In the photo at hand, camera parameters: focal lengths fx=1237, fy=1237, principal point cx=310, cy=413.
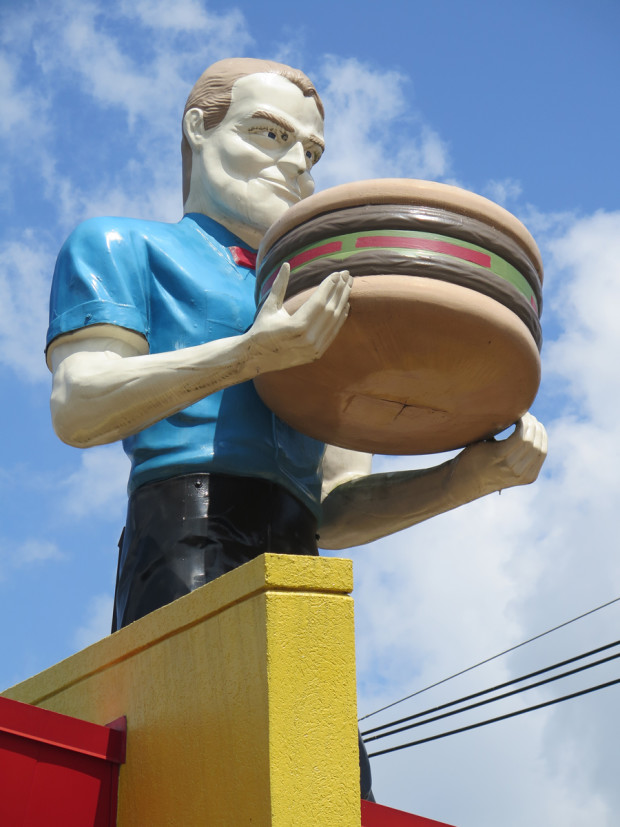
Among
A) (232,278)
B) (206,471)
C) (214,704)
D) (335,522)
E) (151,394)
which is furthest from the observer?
(335,522)

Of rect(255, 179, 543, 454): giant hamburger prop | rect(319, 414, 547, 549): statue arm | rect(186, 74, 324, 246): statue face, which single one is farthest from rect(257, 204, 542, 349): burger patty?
rect(186, 74, 324, 246): statue face

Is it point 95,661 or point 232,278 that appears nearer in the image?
point 95,661

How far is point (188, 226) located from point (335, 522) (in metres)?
0.95

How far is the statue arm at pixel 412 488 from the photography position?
131 inches

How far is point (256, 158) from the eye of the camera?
138 inches

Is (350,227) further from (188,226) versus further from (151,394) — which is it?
(188,226)

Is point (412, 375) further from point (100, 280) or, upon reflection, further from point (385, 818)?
point (385, 818)

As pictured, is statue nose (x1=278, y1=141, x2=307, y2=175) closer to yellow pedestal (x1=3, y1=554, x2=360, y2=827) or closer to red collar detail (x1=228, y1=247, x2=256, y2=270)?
red collar detail (x1=228, y1=247, x2=256, y2=270)

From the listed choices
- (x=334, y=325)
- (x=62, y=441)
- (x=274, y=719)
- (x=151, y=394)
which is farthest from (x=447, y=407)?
(x=274, y=719)

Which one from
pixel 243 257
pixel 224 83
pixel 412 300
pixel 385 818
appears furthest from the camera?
pixel 224 83

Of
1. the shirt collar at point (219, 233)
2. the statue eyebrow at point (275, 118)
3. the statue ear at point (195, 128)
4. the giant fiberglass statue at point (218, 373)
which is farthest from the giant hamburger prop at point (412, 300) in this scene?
the statue ear at point (195, 128)

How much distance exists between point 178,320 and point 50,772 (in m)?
1.27

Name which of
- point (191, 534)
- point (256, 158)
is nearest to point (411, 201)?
point (256, 158)

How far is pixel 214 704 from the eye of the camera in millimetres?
2242
